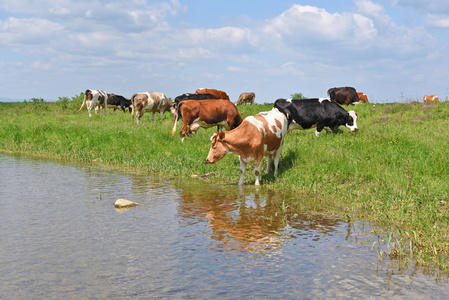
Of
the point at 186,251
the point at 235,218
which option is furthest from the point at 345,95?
the point at 186,251

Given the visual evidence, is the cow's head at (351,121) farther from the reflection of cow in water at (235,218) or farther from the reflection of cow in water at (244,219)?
the reflection of cow in water at (235,218)

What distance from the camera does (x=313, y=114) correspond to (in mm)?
16609

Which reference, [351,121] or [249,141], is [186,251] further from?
[351,121]

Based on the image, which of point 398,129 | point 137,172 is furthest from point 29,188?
point 398,129

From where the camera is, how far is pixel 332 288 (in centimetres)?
545

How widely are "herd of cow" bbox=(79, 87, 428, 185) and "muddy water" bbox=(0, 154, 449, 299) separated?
139 centimetres

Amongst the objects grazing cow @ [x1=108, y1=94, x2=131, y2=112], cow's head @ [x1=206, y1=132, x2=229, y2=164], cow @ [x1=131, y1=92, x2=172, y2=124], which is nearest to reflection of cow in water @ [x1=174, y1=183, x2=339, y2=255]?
cow's head @ [x1=206, y1=132, x2=229, y2=164]

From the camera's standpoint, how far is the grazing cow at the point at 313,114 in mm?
16594

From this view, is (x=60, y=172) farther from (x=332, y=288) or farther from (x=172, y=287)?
(x=332, y=288)

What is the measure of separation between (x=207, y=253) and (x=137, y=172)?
8.46 meters

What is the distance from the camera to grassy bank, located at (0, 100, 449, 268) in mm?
8812

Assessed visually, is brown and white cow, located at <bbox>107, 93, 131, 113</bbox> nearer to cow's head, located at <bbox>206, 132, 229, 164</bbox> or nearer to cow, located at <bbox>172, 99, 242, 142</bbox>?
cow, located at <bbox>172, 99, 242, 142</bbox>

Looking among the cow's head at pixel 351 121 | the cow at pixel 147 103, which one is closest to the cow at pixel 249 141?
the cow's head at pixel 351 121

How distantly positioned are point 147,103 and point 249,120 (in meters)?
14.9
